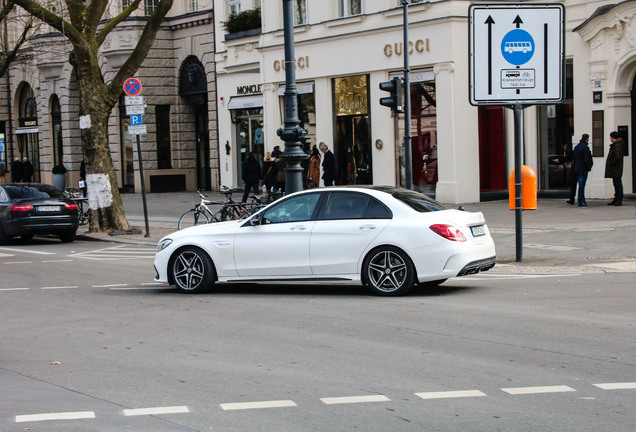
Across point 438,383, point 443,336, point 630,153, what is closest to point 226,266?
point 443,336

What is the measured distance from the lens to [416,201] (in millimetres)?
12289

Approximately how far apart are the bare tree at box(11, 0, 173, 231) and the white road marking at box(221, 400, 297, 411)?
57.1 feet

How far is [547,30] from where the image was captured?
14914 mm

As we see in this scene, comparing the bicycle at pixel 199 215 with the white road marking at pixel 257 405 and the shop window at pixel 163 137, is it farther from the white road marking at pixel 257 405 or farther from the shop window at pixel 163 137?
the shop window at pixel 163 137

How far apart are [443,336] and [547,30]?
736 cm

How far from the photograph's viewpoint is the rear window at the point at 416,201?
1211 cm

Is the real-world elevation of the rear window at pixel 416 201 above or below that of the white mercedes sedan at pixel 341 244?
above

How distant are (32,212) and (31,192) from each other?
78 centimetres

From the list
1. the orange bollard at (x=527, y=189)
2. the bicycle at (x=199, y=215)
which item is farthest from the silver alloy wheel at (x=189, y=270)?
the bicycle at (x=199, y=215)

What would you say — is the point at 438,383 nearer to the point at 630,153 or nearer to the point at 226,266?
the point at 226,266

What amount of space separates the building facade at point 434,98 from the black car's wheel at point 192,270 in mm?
14301

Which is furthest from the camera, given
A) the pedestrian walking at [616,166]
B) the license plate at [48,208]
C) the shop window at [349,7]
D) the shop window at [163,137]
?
the shop window at [163,137]

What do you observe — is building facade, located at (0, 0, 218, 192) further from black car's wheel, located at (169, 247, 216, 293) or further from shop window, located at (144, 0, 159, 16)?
black car's wheel, located at (169, 247, 216, 293)

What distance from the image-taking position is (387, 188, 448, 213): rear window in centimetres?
1211
